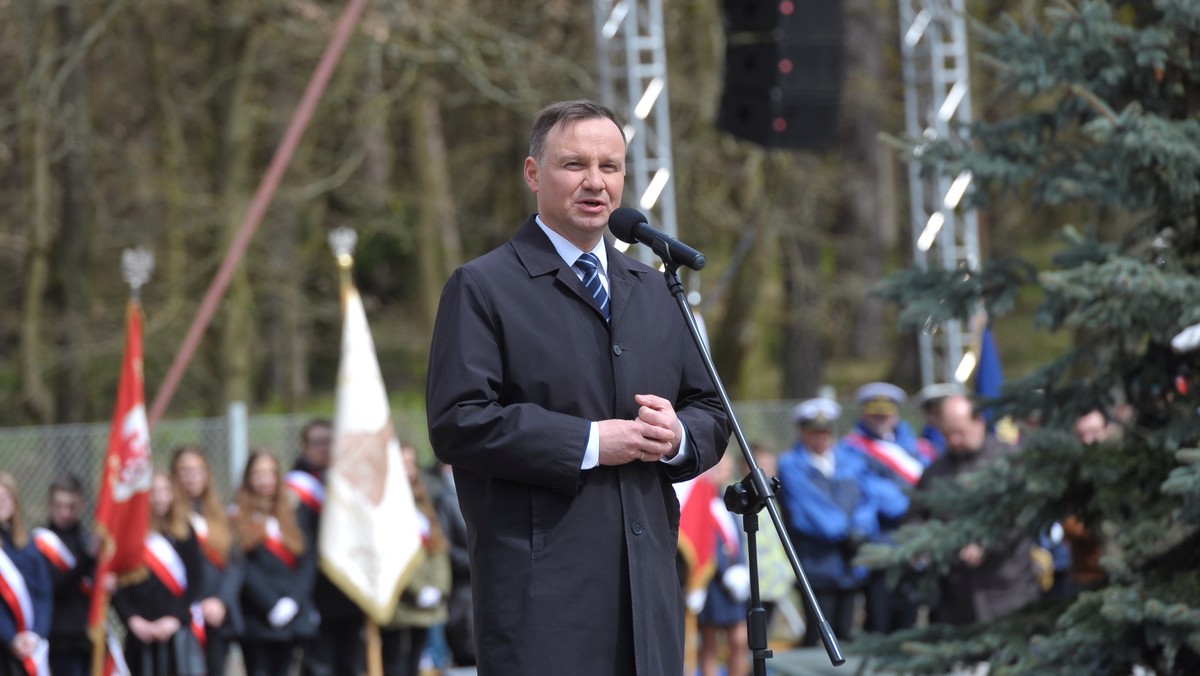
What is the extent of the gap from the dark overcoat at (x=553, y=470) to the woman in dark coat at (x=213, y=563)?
6611 mm

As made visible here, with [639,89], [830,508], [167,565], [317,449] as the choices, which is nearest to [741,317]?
[639,89]

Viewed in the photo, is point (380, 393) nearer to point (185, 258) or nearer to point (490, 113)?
point (185, 258)

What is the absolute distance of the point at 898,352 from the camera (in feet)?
79.6

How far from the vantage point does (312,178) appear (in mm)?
19172

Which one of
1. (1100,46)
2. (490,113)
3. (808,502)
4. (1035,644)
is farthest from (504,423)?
(490,113)

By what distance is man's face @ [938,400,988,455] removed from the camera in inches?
387

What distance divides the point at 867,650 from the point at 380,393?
179 inches

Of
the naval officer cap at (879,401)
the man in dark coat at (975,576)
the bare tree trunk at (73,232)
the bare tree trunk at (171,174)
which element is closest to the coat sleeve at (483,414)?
the man in dark coat at (975,576)

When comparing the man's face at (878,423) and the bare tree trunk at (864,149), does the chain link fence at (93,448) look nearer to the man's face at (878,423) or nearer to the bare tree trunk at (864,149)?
the man's face at (878,423)

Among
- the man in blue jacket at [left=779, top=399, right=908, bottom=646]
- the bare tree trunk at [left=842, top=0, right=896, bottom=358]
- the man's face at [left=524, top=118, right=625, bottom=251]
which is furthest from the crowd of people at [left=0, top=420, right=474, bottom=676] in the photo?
the bare tree trunk at [left=842, top=0, right=896, bottom=358]

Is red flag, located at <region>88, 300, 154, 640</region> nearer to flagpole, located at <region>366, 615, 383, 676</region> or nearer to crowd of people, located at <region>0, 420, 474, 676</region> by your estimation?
crowd of people, located at <region>0, 420, 474, 676</region>

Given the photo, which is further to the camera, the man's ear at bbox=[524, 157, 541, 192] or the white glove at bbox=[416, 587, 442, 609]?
the white glove at bbox=[416, 587, 442, 609]

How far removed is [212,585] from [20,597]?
1231 millimetres

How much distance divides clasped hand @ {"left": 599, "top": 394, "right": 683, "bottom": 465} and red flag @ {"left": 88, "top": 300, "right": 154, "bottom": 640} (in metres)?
6.48
